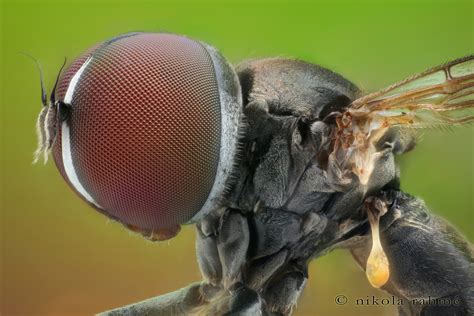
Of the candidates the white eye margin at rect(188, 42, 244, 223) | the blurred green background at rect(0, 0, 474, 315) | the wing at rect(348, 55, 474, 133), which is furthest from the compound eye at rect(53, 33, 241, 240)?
the blurred green background at rect(0, 0, 474, 315)

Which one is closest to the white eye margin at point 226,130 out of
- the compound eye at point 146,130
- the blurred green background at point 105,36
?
the compound eye at point 146,130

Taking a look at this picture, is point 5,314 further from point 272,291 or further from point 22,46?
point 272,291

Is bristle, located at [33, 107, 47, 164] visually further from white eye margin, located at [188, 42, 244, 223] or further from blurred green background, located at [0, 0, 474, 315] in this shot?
blurred green background, located at [0, 0, 474, 315]

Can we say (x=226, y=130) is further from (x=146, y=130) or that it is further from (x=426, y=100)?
(x=426, y=100)

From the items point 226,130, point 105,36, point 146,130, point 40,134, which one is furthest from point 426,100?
point 105,36

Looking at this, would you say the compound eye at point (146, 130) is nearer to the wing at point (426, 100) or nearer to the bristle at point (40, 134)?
the bristle at point (40, 134)
